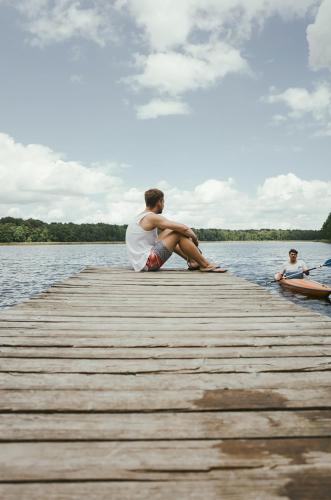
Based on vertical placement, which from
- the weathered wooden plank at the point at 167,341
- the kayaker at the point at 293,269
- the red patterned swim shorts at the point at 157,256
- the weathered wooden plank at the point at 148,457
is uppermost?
the red patterned swim shorts at the point at 157,256

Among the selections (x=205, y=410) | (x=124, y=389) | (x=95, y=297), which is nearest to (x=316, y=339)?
(x=205, y=410)

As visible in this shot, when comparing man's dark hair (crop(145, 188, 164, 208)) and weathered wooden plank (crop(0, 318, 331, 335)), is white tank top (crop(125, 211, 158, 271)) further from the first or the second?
weathered wooden plank (crop(0, 318, 331, 335))

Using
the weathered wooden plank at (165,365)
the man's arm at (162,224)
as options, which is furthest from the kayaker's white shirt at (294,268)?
the weathered wooden plank at (165,365)

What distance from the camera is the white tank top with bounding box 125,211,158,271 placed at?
730cm

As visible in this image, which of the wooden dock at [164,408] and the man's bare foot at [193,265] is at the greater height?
the man's bare foot at [193,265]

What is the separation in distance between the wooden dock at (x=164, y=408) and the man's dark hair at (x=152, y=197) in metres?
4.06

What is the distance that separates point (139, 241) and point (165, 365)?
16.9 feet

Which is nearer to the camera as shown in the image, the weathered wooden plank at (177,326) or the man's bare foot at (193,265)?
the weathered wooden plank at (177,326)

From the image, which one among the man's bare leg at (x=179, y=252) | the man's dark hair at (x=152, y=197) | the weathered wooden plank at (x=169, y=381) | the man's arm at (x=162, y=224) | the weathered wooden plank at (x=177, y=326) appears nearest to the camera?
the weathered wooden plank at (x=169, y=381)

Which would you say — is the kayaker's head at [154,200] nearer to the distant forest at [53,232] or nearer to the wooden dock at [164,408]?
the wooden dock at [164,408]

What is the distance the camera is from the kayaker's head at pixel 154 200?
7.32 metres

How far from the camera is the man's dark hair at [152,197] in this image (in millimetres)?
7309

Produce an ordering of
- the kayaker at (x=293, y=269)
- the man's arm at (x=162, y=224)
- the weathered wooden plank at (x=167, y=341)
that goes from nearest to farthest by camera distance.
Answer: the weathered wooden plank at (x=167, y=341), the man's arm at (x=162, y=224), the kayaker at (x=293, y=269)

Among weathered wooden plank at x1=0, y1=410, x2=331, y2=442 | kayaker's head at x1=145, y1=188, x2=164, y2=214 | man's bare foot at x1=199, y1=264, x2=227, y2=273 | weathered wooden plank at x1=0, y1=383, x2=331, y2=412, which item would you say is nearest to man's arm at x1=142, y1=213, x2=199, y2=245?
kayaker's head at x1=145, y1=188, x2=164, y2=214
